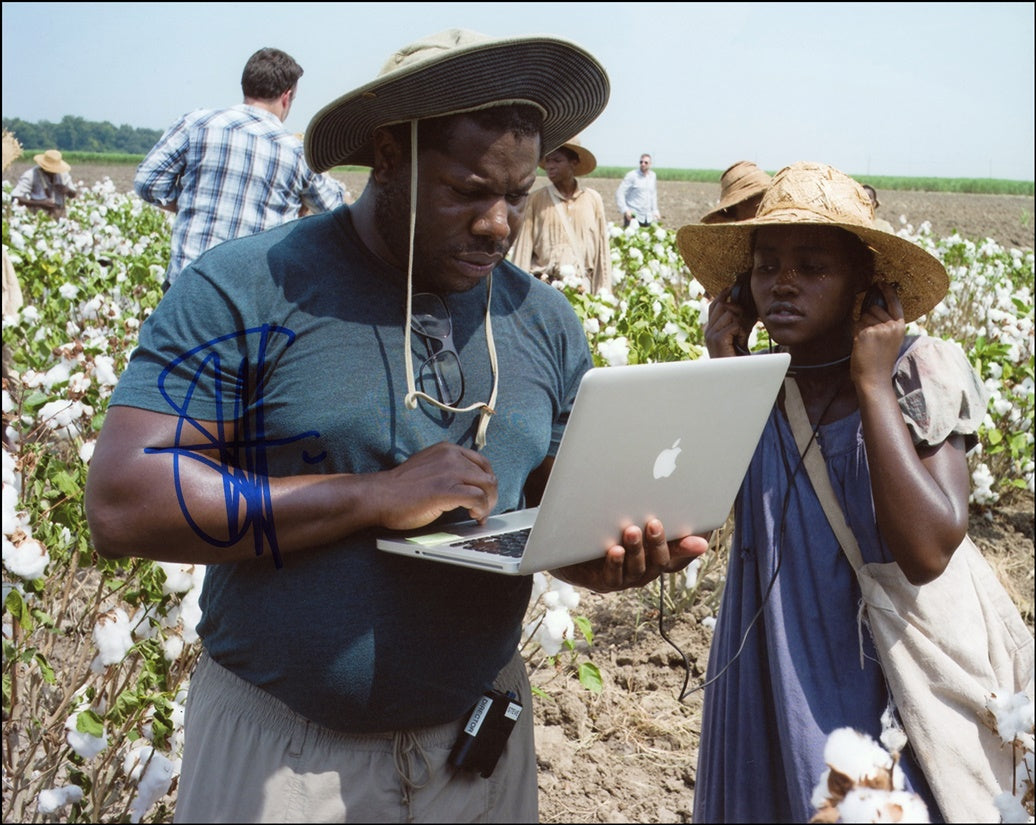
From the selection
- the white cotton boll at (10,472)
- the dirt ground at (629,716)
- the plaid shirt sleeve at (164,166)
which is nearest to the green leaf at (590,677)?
the dirt ground at (629,716)

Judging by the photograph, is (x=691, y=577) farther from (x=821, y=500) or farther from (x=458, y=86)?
(x=458, y=86)

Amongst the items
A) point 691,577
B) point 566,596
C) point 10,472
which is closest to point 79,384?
point 10,472

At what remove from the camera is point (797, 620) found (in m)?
1.91

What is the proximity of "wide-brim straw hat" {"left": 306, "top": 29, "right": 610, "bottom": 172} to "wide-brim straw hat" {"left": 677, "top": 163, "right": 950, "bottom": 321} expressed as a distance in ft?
1.59

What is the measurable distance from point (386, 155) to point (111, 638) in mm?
1170

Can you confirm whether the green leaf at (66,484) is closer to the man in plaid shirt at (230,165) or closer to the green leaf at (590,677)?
the green leaf at (590,677)

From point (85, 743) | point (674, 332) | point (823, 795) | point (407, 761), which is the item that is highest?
point (823, 795)

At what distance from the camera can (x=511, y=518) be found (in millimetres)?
1586

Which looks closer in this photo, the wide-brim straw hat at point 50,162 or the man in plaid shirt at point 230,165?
the man in plaid shirt at point 230,165

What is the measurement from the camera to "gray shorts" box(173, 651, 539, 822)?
1455mm

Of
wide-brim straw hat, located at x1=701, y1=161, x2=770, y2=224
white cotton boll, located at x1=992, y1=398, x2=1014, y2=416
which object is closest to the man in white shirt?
white cotton boll, located at x1=992, y1=398, x2=1014, y2=416

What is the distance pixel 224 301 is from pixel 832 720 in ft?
3.95

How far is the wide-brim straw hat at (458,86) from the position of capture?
4.83 ft
